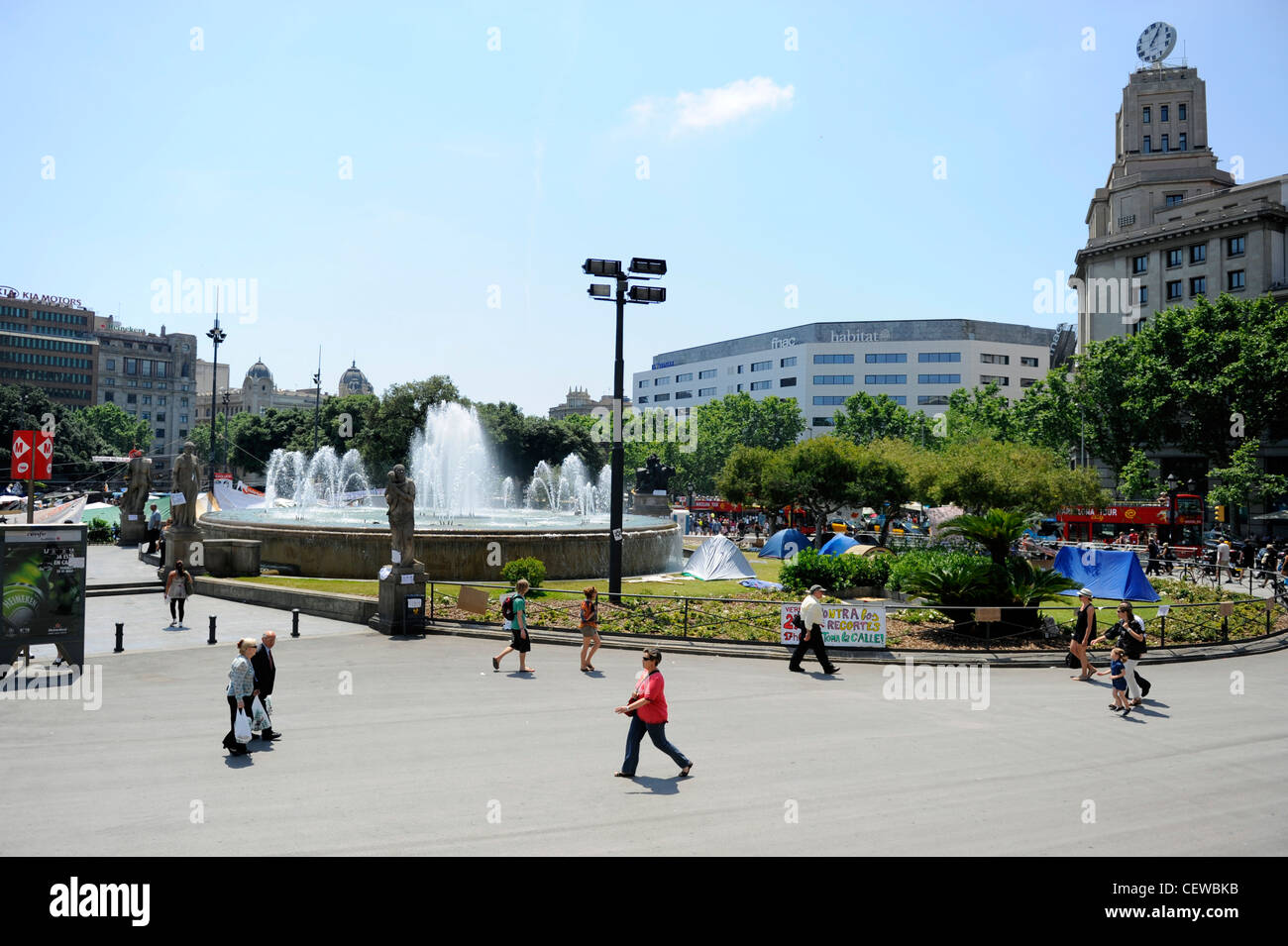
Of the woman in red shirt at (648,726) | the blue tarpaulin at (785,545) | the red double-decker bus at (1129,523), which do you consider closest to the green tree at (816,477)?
the blue tarpaulin at (785,545)

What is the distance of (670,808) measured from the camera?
764 centimetres

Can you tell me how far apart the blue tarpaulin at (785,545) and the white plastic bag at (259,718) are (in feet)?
86.0

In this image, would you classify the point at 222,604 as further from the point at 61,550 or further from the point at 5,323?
the point at 5,323

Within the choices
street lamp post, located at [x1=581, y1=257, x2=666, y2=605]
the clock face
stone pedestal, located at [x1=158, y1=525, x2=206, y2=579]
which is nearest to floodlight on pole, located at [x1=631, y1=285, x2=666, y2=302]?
street lamp post, located at [x1=581, y1=257, x2=666, y2=605]

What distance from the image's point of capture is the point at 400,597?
688 inches

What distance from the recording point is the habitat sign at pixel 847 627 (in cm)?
1652

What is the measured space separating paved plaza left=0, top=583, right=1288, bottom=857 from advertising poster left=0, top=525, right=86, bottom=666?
3.34 ft

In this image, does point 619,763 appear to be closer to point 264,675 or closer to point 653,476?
point 264,675

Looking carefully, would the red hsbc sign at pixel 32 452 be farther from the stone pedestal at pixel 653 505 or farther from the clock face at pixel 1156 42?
the clock face at pixel 1156 42

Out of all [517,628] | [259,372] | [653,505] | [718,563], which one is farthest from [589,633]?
[259,372]

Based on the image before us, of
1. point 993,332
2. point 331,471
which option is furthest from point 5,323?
point 993,332

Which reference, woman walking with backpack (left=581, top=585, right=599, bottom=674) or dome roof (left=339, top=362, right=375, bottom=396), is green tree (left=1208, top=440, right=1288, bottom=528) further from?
dome roof (left=339, top=362, right=375, bottom=396)

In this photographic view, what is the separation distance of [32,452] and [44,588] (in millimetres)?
3108

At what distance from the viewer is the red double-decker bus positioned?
45344 mm
